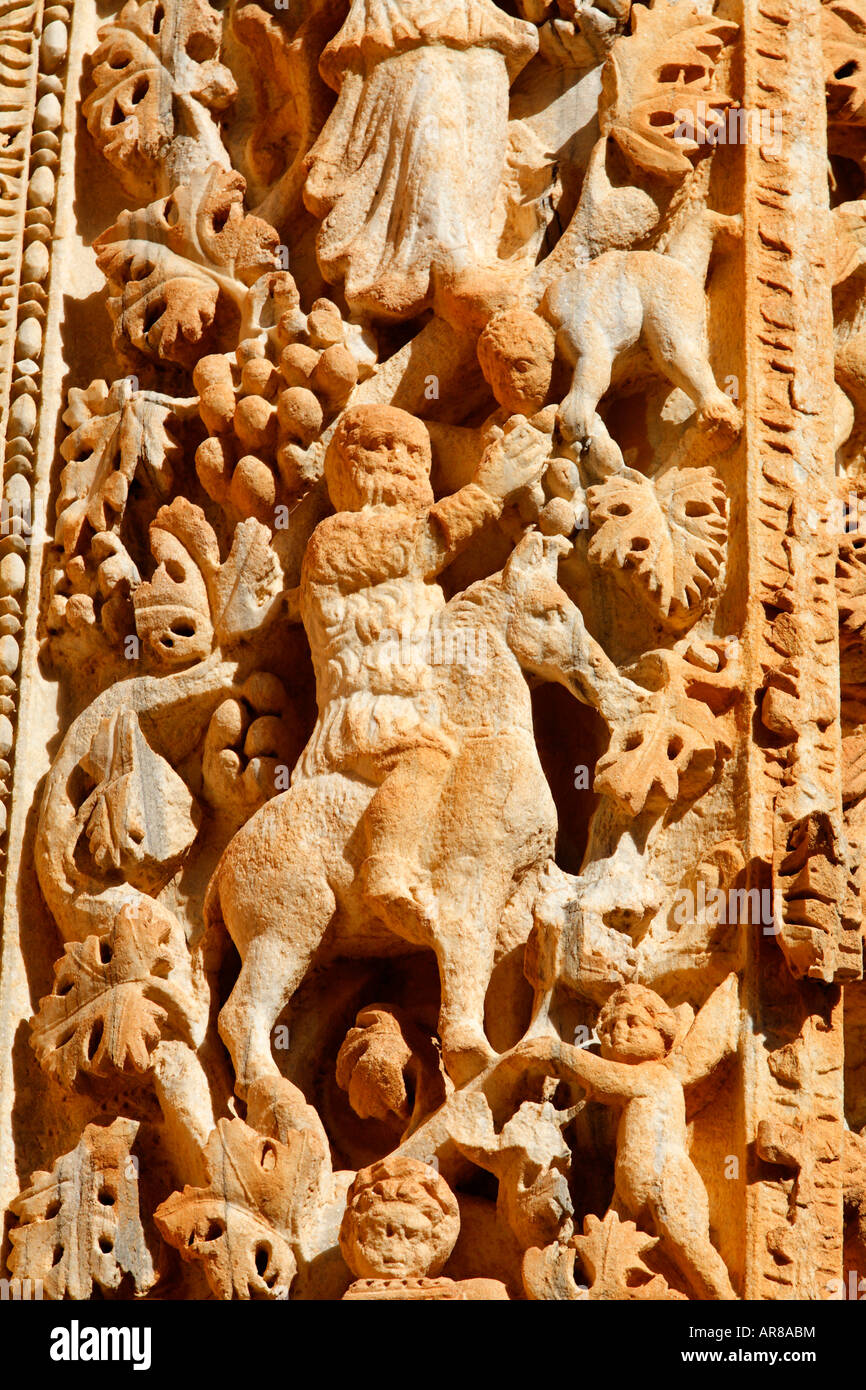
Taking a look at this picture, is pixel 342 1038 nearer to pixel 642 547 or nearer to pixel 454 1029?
pixel 454 1029

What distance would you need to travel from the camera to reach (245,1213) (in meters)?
3.26

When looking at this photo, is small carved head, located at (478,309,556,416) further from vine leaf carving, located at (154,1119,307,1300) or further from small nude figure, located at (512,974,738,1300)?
vine leaf carving, located at (154,1119,307,1300)

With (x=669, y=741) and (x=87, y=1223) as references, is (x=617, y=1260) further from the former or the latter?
(x=87, y=1223)

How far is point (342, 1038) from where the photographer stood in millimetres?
3473

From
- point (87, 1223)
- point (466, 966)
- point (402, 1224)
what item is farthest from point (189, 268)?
point (402, 1224)

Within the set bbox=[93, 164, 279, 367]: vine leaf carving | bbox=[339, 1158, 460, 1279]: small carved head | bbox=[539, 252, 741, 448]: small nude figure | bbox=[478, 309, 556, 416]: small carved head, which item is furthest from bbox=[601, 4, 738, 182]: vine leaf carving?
Result: bbox=[339, 1158, 460, 1279]: small carved head

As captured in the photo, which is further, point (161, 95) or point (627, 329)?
point (161, 95)

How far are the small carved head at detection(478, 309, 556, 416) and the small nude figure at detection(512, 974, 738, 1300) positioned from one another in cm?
90

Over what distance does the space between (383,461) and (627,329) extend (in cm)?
40

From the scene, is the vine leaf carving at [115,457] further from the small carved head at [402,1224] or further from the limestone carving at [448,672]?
the small carved head at [402,1224]

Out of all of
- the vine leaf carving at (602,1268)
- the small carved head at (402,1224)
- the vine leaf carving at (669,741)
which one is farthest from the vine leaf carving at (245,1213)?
the vine leaf carving at (669,741)

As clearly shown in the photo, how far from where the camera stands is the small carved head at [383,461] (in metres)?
3.58

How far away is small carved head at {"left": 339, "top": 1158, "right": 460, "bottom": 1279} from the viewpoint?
311 centimetres

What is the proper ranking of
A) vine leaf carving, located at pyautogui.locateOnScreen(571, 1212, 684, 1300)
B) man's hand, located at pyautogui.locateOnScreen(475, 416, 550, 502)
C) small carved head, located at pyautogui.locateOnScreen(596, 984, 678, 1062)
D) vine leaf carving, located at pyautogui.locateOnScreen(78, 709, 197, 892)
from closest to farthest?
vine leaf carving, located at pyautogui.locateOnScreen(571, 1212, 684, 1300) → small carved head, located at pyautogui.locateOnScreen(596, 984, 678, 1062) → man's hand, located at pyautogui.locateOnScreen(475, 416, 550, 502) → vine leaf carving, located at pyautogui.locateOnScreen(78, 709, 197, 892)
